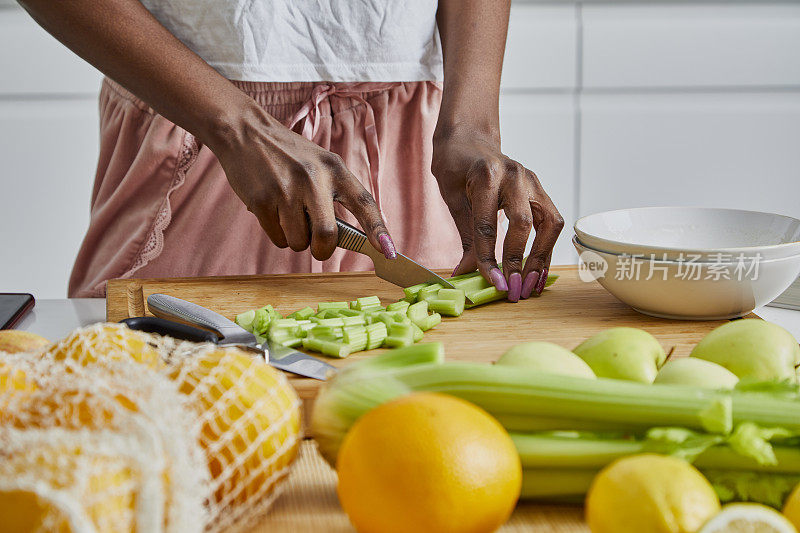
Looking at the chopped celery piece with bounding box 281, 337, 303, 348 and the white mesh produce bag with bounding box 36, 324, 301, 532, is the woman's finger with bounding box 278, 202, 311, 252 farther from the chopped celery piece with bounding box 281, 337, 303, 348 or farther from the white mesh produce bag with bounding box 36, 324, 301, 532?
the white mesh produce bag with bounding box 36, 324, 301, 532

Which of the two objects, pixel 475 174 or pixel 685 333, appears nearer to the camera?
pixel 685 333

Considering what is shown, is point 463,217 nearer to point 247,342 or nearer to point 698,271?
point 698,271

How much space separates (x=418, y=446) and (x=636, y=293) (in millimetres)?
715

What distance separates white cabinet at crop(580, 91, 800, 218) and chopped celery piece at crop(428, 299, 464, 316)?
1.54 m

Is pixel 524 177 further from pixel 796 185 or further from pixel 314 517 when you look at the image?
pixel 796 185

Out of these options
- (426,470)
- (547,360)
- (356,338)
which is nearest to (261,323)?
(356,338)

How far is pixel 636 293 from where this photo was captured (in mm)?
1120

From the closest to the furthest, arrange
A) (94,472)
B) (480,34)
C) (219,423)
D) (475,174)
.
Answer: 1. (94,472)
2. (219,423)
3. (475,174)
4. (480,34)

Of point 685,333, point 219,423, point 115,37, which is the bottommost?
point 685,333

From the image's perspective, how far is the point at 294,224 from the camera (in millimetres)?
1220

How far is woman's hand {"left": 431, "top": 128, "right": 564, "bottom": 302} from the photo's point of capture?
1234 millimetres

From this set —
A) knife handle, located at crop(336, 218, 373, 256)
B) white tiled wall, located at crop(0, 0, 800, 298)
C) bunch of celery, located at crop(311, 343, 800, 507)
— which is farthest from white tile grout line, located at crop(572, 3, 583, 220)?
bunch of celery, located at crop(311, 343, 800, 507)

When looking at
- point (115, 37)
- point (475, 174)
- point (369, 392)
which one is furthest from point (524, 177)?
point (369, 392)

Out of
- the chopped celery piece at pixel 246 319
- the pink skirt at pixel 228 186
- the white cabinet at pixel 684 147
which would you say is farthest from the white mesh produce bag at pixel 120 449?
the white cabinet at pixel 684 147
